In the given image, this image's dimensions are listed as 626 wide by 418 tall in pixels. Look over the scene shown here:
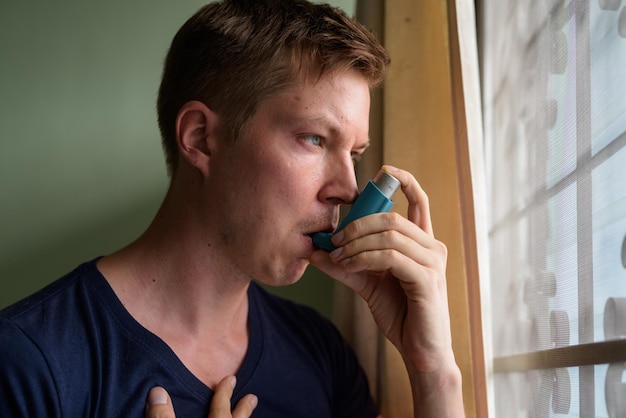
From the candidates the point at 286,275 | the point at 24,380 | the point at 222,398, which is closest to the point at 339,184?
the point at 286,275

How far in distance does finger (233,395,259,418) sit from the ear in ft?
1.51

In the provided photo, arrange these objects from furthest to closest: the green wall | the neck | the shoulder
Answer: the green wall
the neck
the shoulder

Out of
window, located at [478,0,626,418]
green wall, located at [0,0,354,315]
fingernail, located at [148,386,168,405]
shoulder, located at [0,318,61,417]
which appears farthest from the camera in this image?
green wall, located at [0,0,354,315]

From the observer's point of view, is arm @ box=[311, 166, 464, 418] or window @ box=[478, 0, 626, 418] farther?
arm @ box=[311, 166, 464, 418]

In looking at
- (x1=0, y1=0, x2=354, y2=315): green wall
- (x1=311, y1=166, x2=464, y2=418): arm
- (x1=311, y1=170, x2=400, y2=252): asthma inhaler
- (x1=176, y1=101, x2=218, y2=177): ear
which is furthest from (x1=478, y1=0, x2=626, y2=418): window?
(x1=0, y1=0, x2=354, y2=315): green wall

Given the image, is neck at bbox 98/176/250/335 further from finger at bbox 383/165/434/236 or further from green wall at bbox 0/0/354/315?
green wall at bbox 0/0/354/315

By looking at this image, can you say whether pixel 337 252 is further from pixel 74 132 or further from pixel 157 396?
pixel 74 132

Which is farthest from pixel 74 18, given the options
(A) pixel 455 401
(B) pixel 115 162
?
(A) pixel 455 401

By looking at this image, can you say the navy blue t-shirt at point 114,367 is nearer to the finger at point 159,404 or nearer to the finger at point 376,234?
the finger at point 159,404

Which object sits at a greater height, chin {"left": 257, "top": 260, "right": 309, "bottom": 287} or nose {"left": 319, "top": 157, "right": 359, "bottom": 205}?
nose {"left": 319, "top": 157, "right": 359, "bottom": 205}

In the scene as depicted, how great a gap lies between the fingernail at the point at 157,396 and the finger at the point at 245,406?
15 cm

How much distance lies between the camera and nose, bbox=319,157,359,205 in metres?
1.17

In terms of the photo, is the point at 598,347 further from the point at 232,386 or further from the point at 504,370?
the point at 232,386

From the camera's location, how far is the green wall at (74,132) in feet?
5.49
